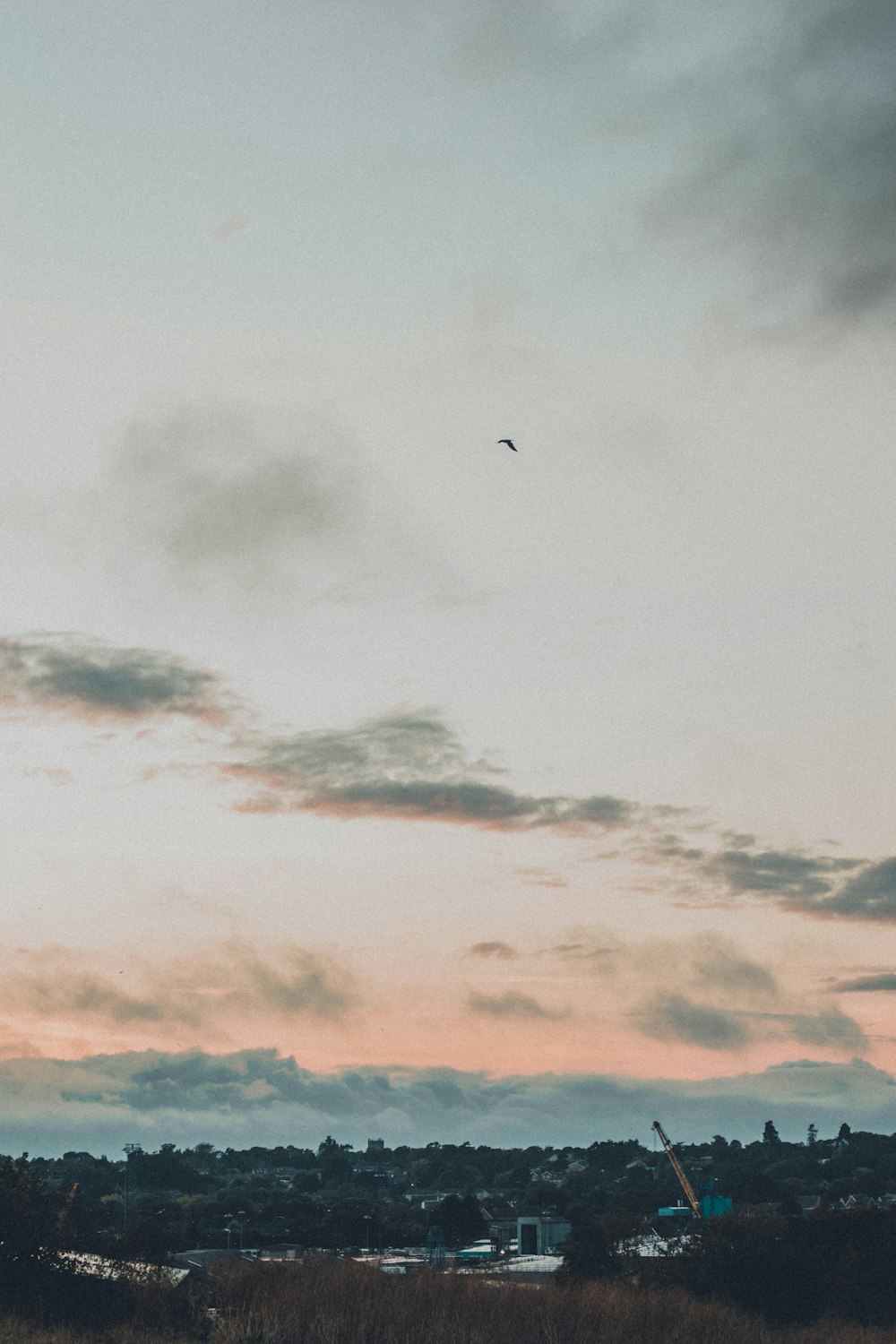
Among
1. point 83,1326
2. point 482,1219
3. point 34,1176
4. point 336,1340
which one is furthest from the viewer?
point 482,1219

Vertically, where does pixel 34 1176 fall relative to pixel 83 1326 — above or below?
above

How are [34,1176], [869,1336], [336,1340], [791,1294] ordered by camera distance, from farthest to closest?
[791,1294]
[869,1336]
[34,1176]
[336,1340]

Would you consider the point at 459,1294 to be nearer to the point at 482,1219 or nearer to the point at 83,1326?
the point at 83,1326

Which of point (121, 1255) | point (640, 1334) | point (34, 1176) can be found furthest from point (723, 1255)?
point (34, 1176)

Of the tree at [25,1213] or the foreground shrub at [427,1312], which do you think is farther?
the tree at [25,1213]

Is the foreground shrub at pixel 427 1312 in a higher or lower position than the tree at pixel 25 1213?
lower

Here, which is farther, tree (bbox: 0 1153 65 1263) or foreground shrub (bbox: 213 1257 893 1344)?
tree (bbox: 0 1153 65 1263)

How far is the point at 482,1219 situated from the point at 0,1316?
13301 centimetres

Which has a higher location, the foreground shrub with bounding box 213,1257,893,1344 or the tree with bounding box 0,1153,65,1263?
the tree with bounding box 0,1153,65,1263

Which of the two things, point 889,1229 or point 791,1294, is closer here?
point 791,1294

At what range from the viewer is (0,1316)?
168ft

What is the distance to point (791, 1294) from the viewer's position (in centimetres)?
7406

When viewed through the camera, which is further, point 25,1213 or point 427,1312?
point 25,1213

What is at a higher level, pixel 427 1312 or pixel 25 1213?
pixel 25 1213
